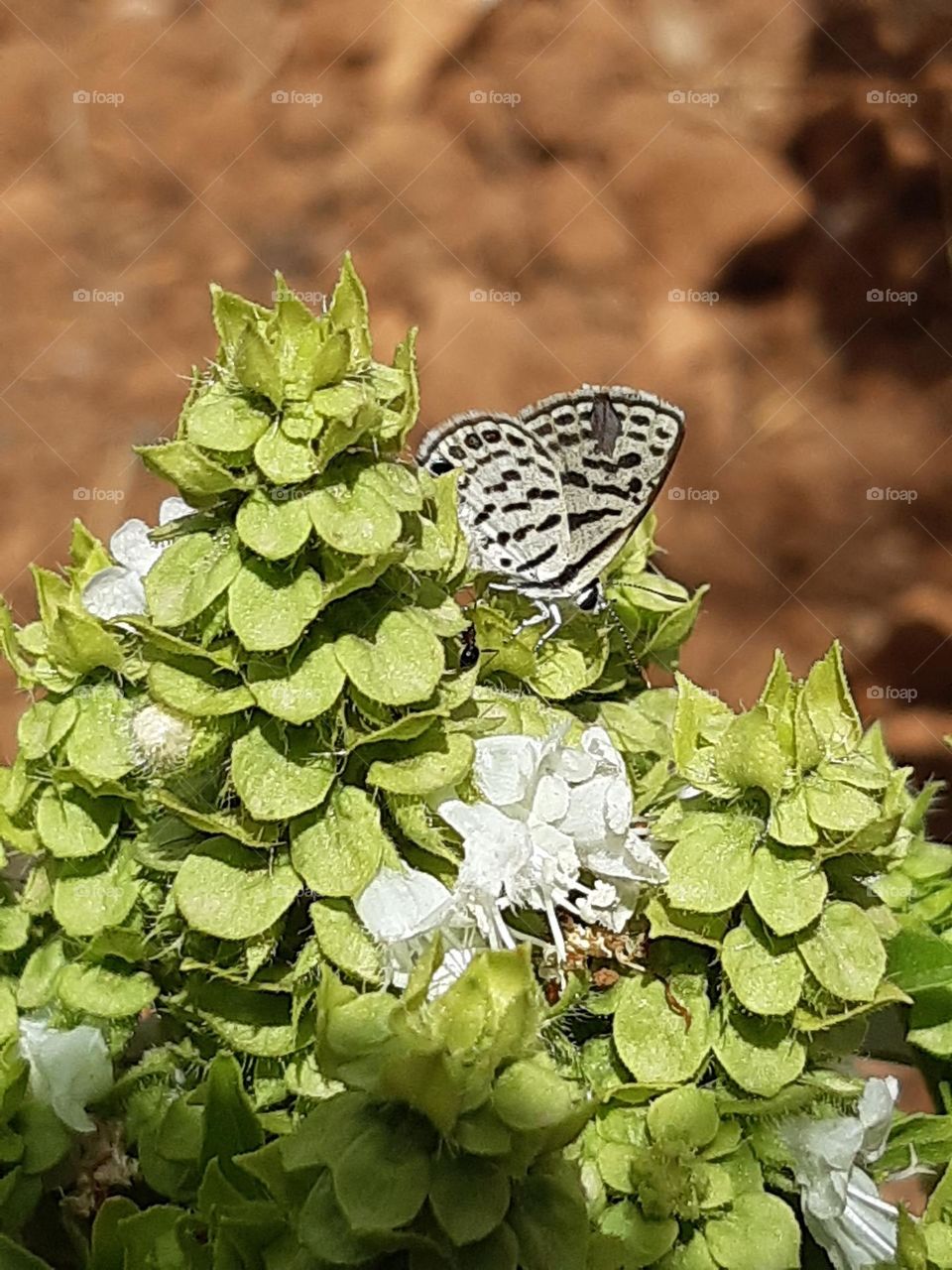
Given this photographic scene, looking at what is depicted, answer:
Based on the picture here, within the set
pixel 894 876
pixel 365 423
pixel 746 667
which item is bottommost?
pixel 746 667

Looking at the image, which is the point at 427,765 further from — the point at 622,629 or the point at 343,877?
the point at 622,629

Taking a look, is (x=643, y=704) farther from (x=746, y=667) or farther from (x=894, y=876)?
(x=746, y=667)

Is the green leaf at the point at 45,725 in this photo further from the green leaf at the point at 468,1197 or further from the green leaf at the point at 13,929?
the green leaf at the point at 468,1197

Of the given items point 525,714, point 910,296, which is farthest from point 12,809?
point 910,296

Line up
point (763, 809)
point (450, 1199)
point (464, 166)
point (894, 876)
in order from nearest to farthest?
point (450, 1199) < point (763, 809) < point (894, 876) < point (464, 166)

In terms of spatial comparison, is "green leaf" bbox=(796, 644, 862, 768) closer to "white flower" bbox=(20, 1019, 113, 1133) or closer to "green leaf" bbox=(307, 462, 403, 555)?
"green leaf" bbox=(307, 462, 403, 555)

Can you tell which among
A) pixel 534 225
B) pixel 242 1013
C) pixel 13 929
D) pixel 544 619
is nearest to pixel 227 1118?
pixel 242 1013
